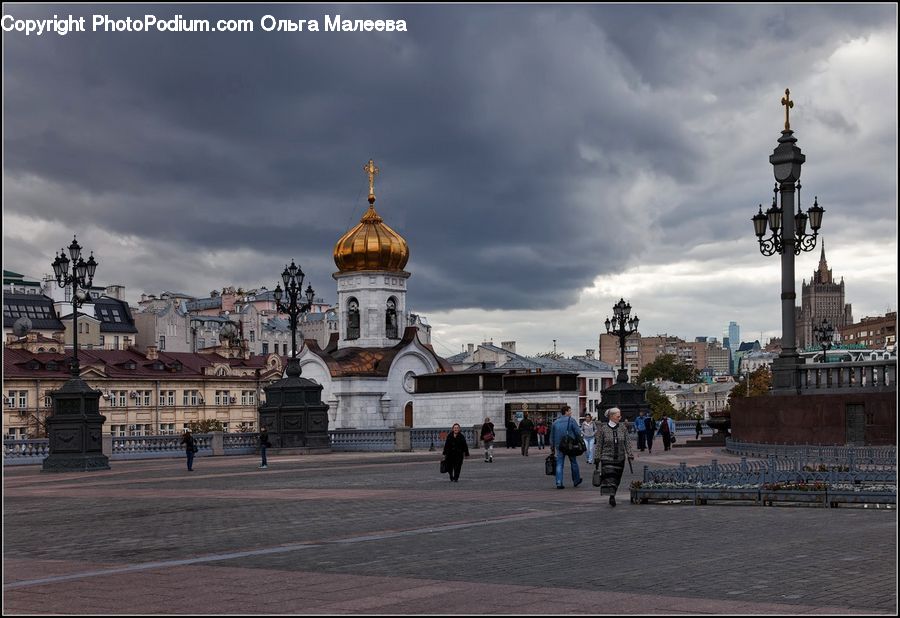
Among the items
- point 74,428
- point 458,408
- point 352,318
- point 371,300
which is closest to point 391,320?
point 371,300

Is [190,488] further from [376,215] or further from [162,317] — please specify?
[162,317]

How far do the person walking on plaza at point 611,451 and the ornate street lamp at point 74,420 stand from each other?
21.0m

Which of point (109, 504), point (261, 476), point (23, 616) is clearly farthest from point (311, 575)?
point (261, 476)

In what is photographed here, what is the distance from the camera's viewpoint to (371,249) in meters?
68.8

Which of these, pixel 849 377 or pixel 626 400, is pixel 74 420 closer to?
pixel 849 377

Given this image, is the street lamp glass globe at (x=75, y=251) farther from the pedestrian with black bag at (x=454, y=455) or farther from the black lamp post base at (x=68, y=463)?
the pedestrian with black bag at (x=454, y=455)

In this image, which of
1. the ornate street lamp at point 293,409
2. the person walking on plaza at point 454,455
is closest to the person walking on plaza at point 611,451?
the person walking on plaza at point 454,455

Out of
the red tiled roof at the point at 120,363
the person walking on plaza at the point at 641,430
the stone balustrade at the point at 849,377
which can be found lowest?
the person walking on plaza at the point at 641,430

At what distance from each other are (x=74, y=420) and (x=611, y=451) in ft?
72.4

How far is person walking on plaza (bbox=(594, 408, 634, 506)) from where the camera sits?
19484 millimetres

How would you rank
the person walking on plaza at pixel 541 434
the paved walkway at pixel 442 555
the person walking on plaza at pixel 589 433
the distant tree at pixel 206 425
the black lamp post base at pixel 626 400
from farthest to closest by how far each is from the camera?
1. the distant tree at pixel 206 425
2. the black lamp post base at pixel 626 400
3. the person walking on plaza at pixel 541 434
4. the person walking on plaza at pixel 589 433
5. the paved walkway at pixel 442 555

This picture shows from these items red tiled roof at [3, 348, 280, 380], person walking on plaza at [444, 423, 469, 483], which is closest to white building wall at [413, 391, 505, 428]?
person walking on plaza at [444, 423, 469, 483]

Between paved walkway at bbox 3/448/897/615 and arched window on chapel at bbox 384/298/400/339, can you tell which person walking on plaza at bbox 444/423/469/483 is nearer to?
paved walkway at bbox 3/448/897/615

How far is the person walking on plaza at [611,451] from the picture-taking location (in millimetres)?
19484
